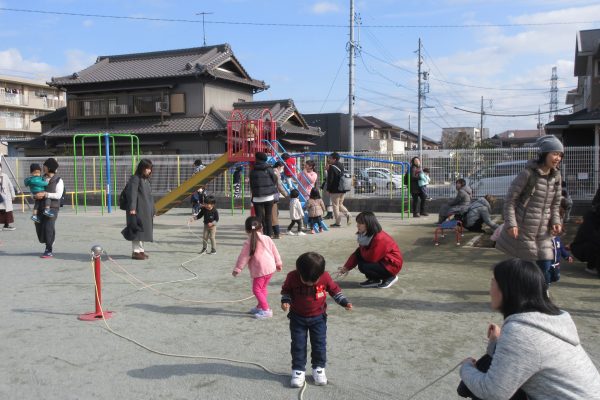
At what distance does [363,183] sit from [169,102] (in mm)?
14566

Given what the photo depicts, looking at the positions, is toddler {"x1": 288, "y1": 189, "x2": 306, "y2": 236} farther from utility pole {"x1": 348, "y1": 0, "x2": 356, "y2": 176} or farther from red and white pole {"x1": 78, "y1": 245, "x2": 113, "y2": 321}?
utility pole {"x1": 348, "y1": 0, "x2": 356, "y2": 176}

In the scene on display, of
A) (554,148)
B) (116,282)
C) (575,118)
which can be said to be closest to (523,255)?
(554,148)

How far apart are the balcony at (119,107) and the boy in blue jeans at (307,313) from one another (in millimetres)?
25179

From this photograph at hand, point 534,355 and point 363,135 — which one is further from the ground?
point 363,135

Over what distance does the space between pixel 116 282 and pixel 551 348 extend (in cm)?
598

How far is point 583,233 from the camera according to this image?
23.9 feet

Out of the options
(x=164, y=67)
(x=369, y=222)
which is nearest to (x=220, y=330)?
(x=369, y=222)

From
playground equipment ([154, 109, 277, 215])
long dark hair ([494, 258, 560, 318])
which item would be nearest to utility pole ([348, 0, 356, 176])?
playground equipment ([154, 109, 277, 215])

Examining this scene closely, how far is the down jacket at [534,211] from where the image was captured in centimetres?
496

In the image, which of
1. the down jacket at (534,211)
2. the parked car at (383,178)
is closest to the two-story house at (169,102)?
the parked car at (383,178)

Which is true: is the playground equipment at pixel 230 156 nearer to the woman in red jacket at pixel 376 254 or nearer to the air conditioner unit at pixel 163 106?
the woman in red jacket at pixel 376 254

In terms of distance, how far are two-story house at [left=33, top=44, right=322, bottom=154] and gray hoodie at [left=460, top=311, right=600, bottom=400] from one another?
24.3 metres

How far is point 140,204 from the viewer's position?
8422 millimetres

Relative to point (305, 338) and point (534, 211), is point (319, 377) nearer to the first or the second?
point (305, 338)
